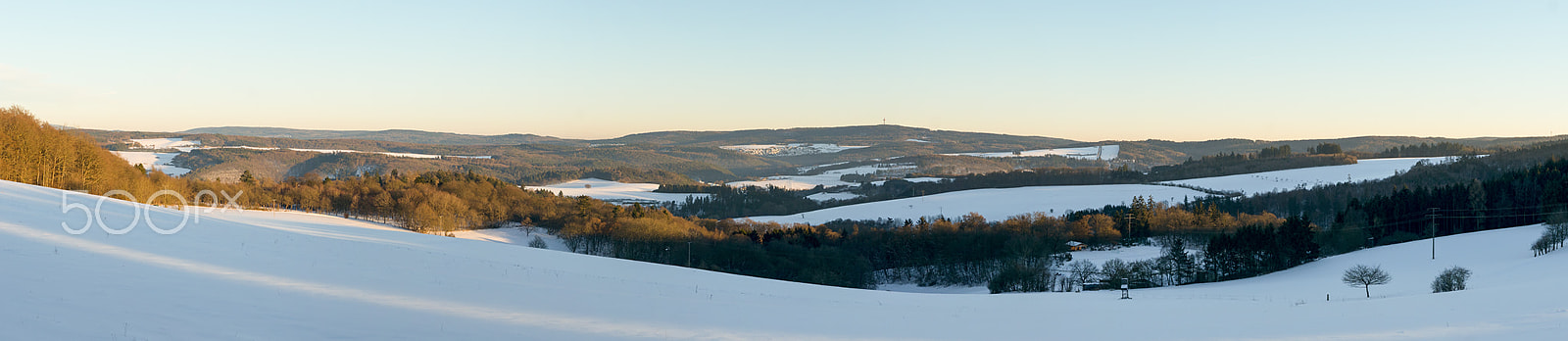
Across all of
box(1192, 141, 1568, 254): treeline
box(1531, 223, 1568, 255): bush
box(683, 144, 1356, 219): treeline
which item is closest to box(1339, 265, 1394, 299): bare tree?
box(1531, 223, 1568, 255): bush

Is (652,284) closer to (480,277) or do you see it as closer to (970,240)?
(480,277)

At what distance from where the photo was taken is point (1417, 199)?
82.2m

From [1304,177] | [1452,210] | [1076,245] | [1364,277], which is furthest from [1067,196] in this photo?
[1364,277]

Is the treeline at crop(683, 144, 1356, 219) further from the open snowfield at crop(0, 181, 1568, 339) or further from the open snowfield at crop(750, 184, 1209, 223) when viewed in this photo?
the open snowfield at crop(0, 181, 1568, 339)

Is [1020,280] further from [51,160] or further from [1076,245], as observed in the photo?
[51,160]

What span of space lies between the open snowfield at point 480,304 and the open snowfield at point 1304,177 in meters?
146

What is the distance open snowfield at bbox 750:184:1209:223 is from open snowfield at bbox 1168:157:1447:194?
11426 millimetres

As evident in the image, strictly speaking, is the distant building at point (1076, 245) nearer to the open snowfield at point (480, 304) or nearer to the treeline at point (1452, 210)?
the treeline at point (1452, 210)

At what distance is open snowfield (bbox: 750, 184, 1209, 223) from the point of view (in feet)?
460

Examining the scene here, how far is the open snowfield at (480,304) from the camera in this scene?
12.5 m

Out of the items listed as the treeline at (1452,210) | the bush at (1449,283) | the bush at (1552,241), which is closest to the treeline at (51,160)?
the bush at (1449,283)

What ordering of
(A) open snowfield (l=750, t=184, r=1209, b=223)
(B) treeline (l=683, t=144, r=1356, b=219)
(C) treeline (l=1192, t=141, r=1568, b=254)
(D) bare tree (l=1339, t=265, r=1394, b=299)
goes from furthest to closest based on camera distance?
1. (B) treeline (l=683, t=144, r=1356, b=219)
2. (A) open snowfield (l=750, t=184, r=1209, b=223)
3. (C) treeline (l=1192, t=141, r=1568, b=254)
4. (D) bare tree (l=1339, t=265, r=1394, b=299)

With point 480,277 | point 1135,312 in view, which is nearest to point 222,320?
point 480,277

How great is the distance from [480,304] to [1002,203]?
140130mm
